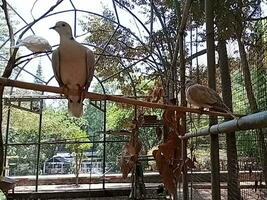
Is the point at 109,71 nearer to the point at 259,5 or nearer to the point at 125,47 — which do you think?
the point at 125,47

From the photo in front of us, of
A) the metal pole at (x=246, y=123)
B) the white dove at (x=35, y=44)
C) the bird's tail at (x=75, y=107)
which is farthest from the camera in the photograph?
the white dove at (x=35, y=44)

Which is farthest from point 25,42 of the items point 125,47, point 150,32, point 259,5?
point 125,47

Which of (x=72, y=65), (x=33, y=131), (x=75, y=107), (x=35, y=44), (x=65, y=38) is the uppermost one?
(x=33, y=131)

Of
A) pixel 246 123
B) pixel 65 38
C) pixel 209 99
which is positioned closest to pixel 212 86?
pixel 209 99

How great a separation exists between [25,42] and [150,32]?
11.8 feet

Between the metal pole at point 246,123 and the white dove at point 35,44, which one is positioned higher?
the white dove at point 35,44

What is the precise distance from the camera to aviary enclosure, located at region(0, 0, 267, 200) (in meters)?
1.91

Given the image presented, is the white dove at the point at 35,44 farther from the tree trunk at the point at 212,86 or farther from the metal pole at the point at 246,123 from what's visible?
the metal pole at the point at 246,123

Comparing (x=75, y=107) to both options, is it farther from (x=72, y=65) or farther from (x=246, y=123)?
(x=246, y=123)

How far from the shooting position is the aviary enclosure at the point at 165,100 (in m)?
1.91

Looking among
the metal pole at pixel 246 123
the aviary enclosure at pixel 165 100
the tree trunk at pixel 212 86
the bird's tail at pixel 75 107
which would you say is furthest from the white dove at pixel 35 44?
the metal pole at pixel 246 123

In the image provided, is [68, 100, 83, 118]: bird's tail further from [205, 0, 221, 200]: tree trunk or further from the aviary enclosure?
[205, 0, 221, 200]: tree trunk

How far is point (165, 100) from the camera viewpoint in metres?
3.53

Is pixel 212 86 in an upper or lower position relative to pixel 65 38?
lower
